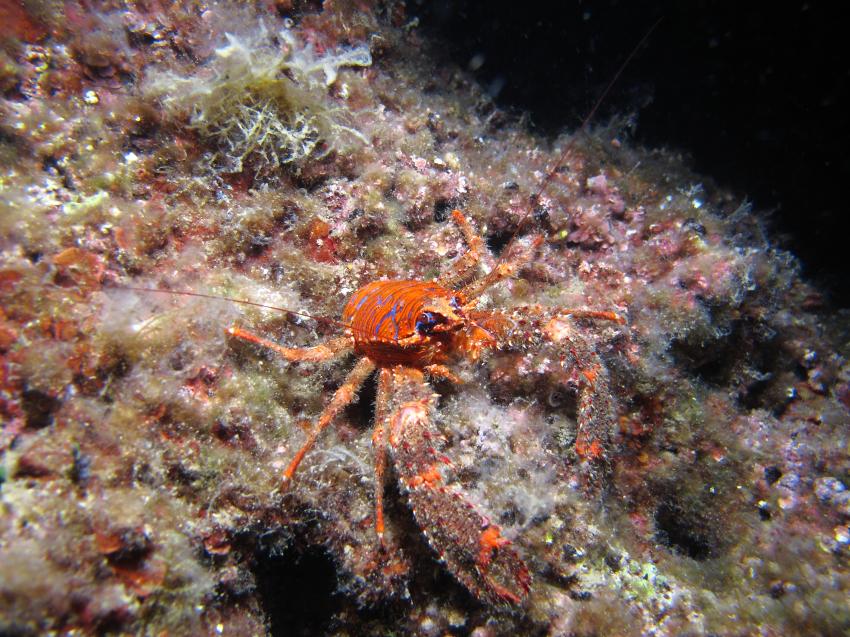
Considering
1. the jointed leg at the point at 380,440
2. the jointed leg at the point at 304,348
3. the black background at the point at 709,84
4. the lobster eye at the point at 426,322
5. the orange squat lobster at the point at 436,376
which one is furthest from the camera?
the black background at the point at 709,84

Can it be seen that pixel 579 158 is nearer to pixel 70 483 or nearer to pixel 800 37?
pixel 800 37

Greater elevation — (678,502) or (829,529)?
(829,529)

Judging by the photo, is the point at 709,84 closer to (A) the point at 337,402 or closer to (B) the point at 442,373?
(B) the point at 442,373

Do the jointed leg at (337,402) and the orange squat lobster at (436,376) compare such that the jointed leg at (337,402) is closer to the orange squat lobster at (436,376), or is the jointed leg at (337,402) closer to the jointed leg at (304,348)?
the orange squat lobster at (436,376)

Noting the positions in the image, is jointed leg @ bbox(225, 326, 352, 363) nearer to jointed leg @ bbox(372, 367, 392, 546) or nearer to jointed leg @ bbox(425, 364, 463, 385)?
jointed leg @ bbox(372, 367, 392, 546)

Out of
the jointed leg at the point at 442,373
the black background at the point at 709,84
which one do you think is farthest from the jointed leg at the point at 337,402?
the black background at the point at 709,84

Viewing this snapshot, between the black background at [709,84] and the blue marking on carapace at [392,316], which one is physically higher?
the black background at [709,84]

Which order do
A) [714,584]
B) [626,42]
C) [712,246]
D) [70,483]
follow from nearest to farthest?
[70,483]
[714,584]
[712,246]
[626,42]

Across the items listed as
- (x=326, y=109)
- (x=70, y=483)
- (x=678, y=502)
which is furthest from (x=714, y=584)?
(x=326, y=109)
